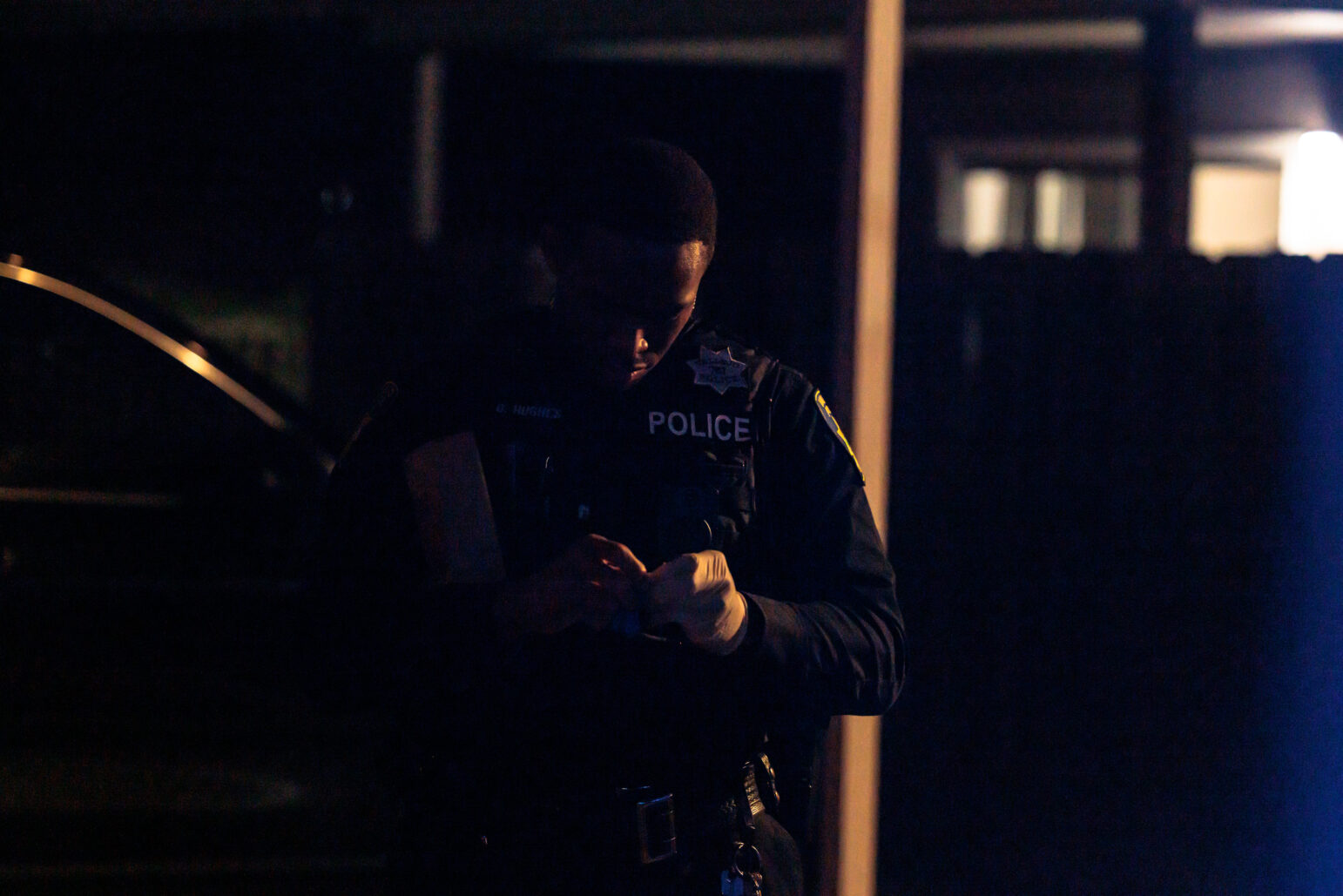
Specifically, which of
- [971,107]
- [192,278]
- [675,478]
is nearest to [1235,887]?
[675,478]

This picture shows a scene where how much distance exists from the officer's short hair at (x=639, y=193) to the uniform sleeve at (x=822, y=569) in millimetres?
284

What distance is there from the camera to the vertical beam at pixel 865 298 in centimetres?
263

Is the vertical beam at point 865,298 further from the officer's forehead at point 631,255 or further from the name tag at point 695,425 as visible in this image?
the officer's forehead at point 631,255

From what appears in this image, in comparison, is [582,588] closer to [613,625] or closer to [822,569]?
[613,625]

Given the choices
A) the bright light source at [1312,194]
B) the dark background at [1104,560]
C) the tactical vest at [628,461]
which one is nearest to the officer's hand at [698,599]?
the tactical vest at [628,461]

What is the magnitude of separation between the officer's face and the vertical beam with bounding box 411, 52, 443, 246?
27.1 ft

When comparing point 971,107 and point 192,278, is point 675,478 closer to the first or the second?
point 192,278

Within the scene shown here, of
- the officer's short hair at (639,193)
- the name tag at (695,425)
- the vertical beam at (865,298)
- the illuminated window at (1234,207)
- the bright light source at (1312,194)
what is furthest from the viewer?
the illuminated window at (1234,207)

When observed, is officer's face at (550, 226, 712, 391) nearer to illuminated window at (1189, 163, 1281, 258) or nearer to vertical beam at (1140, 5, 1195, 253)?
vertical beam at (1140, 5, 1195, 253)

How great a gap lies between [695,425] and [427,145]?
8.55m

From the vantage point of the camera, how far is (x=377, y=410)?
5.83ft

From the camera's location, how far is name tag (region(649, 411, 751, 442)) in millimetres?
1804

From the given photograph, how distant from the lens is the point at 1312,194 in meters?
10.7

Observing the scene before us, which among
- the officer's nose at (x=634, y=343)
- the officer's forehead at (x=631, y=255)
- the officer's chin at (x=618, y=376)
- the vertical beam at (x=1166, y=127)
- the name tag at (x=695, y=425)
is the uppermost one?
the vertical beam at (x=1166, y=127)
